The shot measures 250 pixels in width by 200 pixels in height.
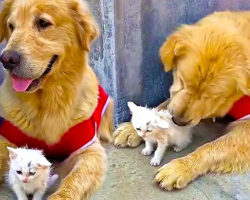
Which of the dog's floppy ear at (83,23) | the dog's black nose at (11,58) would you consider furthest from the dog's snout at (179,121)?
the dog's black nose at (11,58)

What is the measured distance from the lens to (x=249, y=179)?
130 inches

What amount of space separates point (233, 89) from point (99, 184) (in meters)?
1.05

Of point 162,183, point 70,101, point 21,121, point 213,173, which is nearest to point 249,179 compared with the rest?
point 213,173

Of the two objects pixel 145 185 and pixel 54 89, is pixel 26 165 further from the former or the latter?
pixel 145 185

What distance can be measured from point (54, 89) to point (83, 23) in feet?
1.42

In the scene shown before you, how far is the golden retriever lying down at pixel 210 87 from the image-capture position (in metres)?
3.20

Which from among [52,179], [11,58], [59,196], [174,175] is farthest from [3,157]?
A: [174,175]

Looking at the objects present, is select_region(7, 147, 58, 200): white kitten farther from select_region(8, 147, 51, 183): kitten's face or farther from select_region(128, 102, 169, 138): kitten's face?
select_region(128, 102, 169, 138): kitten's face

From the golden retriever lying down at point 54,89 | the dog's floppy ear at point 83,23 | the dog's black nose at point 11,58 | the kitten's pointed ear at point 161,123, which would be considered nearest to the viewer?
the dog's black nose at point 11,58

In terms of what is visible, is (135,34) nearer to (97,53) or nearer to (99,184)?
(97,53)

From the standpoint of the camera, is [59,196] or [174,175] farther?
[174,175]

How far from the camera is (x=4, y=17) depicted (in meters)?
3.04

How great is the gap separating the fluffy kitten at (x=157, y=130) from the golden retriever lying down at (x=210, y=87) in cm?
9

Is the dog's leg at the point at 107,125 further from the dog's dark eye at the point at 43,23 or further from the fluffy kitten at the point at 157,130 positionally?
the dog's dark eye at the point at 43,23
